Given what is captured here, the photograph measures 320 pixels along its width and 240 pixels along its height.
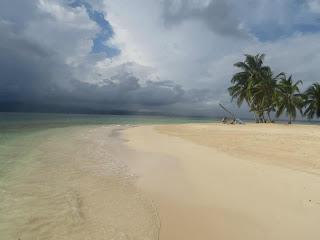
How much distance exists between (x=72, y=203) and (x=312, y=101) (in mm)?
50756

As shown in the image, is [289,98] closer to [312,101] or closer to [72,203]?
[312,101]

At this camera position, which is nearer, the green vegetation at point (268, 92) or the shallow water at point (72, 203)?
the shallow water at point (72, 203)

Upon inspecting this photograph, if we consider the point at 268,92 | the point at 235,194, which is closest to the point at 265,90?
the point at 268,92

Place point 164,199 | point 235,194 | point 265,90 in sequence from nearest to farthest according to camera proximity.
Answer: point 164,199, point 235,194, point 265,90

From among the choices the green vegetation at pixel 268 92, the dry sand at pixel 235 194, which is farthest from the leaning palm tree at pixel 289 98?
the dry sand at pixel 235 194

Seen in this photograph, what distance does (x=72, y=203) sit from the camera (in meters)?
6.70

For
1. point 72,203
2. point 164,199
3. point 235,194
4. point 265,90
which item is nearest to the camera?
point 72,203

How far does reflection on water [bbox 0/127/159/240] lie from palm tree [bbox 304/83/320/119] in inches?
1815

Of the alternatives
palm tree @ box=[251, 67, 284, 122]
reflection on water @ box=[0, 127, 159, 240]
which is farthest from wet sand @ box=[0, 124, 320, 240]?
palm tree @ box=[251, 67, 284, 122]

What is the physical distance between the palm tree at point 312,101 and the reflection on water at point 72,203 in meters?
46.1

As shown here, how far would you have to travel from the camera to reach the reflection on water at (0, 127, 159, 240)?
5180mm

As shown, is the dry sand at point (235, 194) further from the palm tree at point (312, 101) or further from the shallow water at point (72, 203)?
the palm tree at point (312, 101)

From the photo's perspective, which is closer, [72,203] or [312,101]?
[72,203]

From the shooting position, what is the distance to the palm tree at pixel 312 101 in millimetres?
47463
